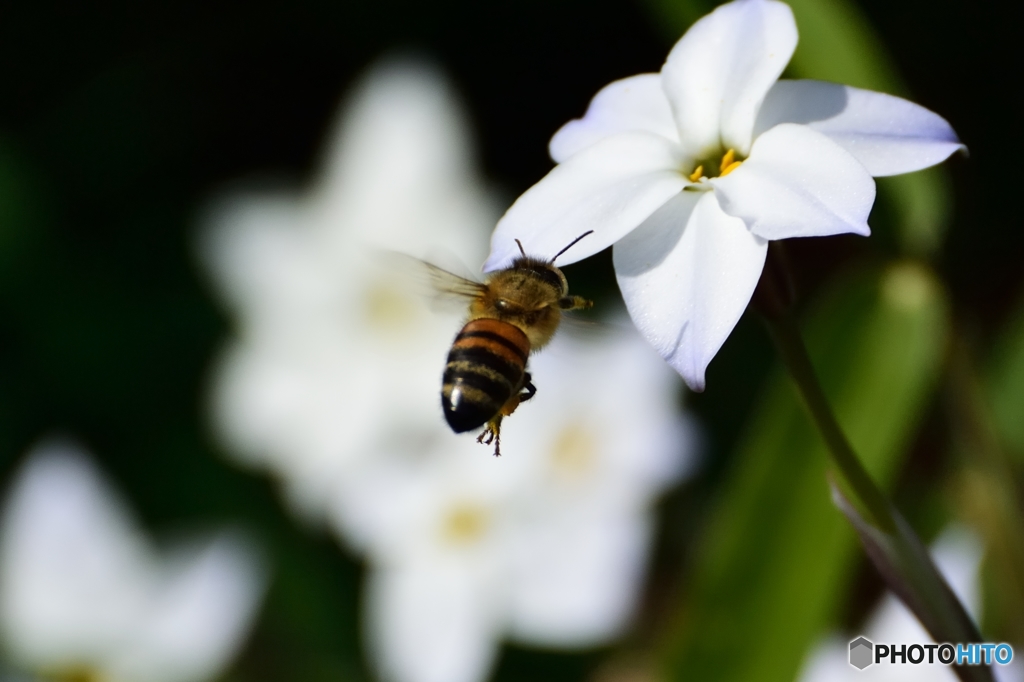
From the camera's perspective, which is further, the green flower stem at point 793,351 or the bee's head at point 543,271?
the bee's head at point 543,271

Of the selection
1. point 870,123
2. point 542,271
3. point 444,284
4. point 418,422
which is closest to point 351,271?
point 418,422

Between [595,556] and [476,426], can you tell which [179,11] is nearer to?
[595,556]

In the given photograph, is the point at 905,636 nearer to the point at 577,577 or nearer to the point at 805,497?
the point at 805,497

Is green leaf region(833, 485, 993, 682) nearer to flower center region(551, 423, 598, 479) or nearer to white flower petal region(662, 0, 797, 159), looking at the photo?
white flower petal region(662, 0, 797, 159)

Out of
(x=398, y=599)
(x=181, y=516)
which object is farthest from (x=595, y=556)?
(x=181, y=516)

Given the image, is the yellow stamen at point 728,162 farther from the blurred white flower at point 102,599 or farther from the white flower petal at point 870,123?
the blurred white flower at point 102,599

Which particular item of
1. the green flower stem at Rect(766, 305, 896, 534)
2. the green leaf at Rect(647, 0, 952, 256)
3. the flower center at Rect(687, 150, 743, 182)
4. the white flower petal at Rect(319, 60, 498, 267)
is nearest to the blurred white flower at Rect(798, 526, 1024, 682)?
the green leaf at Rect(647, 0, 952, 256)

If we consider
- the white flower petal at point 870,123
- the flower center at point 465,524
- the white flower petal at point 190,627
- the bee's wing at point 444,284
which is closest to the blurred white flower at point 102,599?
the white flower petal at point 190,627
